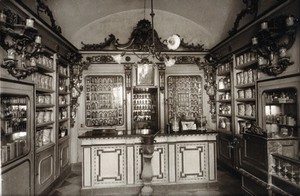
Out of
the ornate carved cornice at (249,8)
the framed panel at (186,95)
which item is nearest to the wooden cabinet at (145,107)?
the framed panel at (186,95)

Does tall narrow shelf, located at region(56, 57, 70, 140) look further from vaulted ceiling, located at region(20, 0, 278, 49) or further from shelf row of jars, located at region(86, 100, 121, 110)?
vaulted ceiling, located at region(20, 0, 278, 49)

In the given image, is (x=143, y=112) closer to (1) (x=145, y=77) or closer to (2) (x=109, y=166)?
(1) (x=145, y=77)

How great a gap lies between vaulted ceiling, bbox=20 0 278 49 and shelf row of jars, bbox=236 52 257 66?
1006 mm

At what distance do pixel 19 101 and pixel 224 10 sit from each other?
15.0ft

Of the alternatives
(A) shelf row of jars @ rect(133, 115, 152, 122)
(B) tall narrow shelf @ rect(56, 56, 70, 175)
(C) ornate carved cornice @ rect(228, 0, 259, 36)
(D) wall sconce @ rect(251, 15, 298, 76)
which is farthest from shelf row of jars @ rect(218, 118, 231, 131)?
(B) tall narrow shelf @ rect(56, 56, 70, 175)

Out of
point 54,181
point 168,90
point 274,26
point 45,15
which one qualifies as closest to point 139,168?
point 54,181

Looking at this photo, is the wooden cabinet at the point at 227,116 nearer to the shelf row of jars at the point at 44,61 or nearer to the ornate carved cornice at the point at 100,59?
the ornate carved cornice at the point at 100,59

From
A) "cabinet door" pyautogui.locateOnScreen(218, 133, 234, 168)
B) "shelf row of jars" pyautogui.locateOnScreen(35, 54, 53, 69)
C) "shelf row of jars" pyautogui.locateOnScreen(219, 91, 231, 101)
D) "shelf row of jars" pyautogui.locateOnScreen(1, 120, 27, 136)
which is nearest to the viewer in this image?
"shelf row of jars" pyautogui.locateOnScreen(1, 120, 27, 136)

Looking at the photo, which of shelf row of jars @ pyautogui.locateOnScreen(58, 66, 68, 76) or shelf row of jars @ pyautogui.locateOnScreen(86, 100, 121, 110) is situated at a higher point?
shelf row of jars @ pyautogui.locateOnScreen(58, 66, 68, 76)

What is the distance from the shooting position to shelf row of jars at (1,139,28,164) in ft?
9.04

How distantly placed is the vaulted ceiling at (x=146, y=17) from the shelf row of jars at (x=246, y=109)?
1.96 meters

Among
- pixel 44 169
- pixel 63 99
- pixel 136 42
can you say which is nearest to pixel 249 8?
pixel 136 42

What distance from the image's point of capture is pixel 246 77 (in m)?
4.57

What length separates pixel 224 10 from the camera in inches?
203
